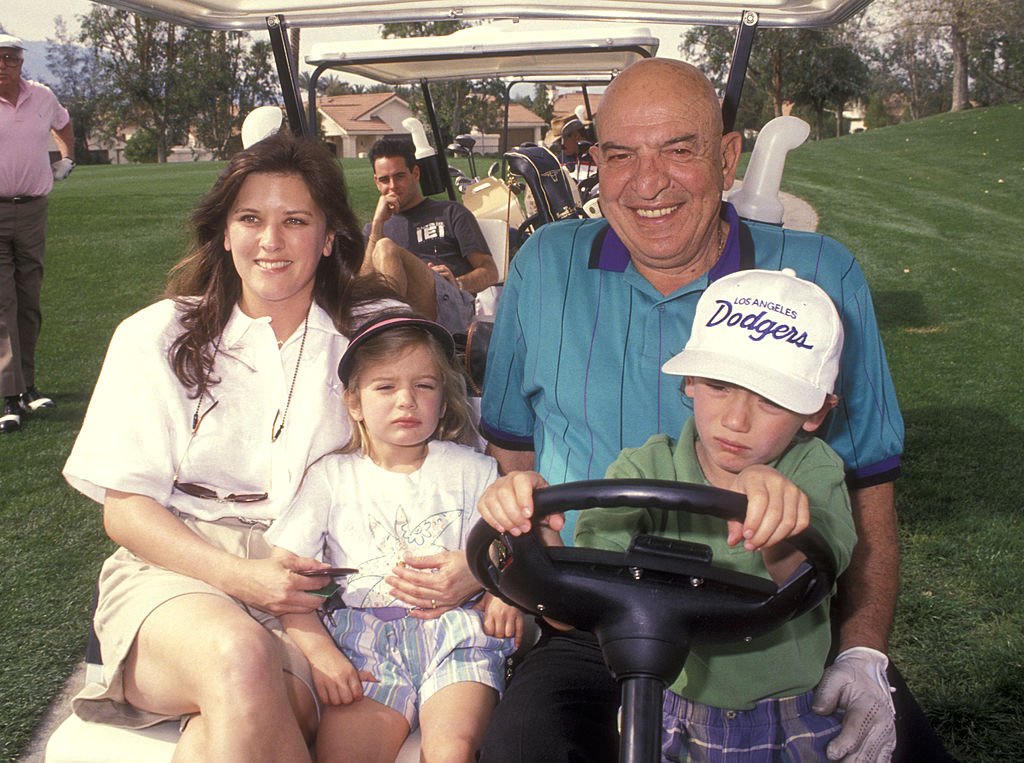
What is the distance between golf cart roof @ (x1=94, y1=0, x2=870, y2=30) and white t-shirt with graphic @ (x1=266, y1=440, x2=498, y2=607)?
50.6 inches

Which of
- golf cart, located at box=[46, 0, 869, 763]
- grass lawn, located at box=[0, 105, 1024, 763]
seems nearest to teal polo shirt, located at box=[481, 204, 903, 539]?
golf cart, located at box=[46, 0, 869, 763]

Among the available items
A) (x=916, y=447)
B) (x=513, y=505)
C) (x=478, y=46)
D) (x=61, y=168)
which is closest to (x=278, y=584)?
(x=513, y=505)

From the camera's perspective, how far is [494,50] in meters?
4.95

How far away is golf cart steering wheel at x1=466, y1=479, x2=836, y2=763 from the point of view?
1.51 metres

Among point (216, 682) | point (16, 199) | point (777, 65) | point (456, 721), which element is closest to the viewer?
point (216, 682)

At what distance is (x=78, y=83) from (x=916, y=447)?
72123 millimetres

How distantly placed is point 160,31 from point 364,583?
2296 inches

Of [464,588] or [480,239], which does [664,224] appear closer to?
[464,588]

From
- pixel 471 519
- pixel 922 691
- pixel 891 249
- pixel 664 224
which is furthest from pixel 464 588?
pixel 891 249

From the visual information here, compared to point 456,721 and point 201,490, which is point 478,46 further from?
point 456,721

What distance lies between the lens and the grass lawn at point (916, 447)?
12.2 ft

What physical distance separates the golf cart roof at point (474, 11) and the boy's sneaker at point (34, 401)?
16.2ft

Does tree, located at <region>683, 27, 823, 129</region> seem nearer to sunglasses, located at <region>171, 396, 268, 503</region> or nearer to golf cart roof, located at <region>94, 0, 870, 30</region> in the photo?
golf cart roof, located at <region>94, 0, 870, 30</region>

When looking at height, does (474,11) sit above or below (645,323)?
above
